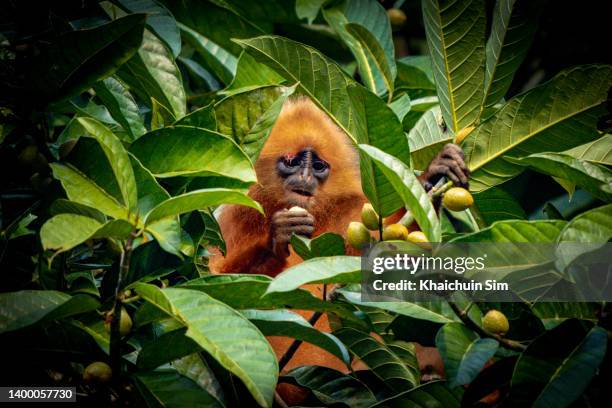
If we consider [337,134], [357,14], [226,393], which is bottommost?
[226,393]

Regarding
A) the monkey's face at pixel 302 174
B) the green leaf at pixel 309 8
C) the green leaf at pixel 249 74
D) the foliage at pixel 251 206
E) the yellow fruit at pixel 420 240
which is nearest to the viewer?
the foliage at pixel 251 206

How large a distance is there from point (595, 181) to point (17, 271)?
1726mm

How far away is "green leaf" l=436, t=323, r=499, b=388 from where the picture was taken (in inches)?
64.0

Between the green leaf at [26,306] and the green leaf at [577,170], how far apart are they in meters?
1.29

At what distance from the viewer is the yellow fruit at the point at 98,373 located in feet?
5.61

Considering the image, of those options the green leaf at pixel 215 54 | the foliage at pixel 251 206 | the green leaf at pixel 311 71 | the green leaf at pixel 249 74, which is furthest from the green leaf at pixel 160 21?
the green leaf at pixel 215 54

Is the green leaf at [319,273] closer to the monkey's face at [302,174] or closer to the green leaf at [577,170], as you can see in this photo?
the green leaf at [577,170]

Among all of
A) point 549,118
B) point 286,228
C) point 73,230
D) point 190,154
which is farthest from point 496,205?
point 73,230

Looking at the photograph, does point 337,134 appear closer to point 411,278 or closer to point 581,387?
point 411,278

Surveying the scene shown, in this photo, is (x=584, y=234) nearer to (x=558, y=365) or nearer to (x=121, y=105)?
(x=558, y=365)

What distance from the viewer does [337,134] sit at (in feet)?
13.8

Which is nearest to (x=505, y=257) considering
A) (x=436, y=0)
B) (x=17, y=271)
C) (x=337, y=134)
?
(x=436, y=0)

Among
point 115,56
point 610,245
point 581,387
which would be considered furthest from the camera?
point 115,56

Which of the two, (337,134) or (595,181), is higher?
(337,134)
